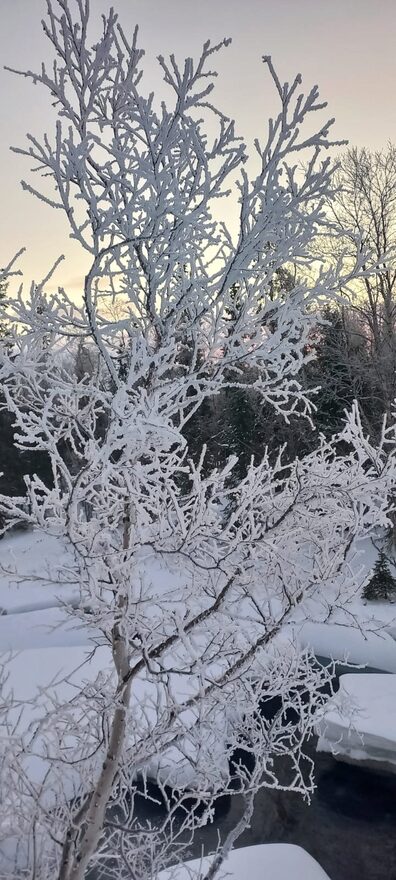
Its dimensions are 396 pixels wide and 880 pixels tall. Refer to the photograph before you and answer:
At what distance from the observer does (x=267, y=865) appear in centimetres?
643

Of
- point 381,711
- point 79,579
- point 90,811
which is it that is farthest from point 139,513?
point 381,711

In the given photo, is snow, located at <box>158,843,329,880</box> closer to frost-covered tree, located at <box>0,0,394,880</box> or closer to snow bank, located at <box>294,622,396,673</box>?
frost-covered tree, located at <box>0,0,394,880</box>

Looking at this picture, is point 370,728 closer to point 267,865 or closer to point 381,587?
point 267,865

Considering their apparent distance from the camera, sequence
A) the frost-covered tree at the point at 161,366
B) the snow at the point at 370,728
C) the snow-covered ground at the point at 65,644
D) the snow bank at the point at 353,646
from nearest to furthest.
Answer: the frost-covered tree at the point at 161,366 → the snow at the point at 370,728 → the snow-covered ground at the point at 65,644 → the snow bank at the point at 353,646

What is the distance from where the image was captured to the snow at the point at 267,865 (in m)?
6.25

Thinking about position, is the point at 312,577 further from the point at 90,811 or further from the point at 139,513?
the point at 90,811

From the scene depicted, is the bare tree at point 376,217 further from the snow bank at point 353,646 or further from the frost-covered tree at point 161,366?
the frost-covered tree at point 161,366

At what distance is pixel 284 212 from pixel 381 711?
9.46 m

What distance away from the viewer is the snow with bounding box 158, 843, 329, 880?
6.25 metres

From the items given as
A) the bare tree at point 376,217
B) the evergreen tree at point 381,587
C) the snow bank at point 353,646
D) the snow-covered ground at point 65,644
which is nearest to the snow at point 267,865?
the snow-covered ground at point 65,644

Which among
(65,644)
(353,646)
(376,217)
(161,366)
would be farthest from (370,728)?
(376,217)

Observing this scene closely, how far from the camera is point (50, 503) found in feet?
9.87

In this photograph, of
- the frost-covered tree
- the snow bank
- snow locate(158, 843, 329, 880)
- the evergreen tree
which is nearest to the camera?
the frost-covered tree

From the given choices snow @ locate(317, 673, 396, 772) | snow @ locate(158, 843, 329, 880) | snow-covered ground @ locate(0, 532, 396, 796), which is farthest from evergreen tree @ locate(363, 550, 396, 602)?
snow @ locate(158, 843, 329, 880)
